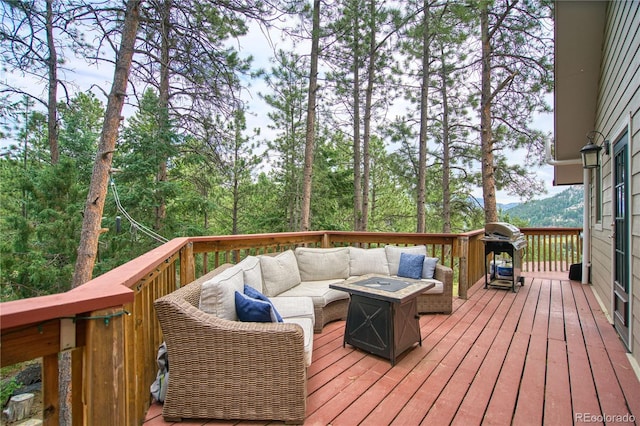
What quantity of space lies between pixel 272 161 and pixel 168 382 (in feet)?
32.8

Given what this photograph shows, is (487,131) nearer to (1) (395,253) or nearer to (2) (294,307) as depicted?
(1) (395,253)

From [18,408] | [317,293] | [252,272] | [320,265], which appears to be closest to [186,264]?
[252,272]

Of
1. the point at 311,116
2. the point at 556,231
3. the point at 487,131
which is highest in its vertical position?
the point at 311,116

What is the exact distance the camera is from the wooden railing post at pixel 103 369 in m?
0.95

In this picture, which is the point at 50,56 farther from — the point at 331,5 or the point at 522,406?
the point at 522,406

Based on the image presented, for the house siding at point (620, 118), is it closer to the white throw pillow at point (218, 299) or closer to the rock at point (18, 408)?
the white throw pillow at point (218, 299)

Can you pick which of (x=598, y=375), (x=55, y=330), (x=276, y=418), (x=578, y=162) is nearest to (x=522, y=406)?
(x=598, y=375)

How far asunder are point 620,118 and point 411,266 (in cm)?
270

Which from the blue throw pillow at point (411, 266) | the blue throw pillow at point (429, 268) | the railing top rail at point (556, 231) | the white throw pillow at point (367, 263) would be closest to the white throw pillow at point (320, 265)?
the white throw pillow at point (367, 263)

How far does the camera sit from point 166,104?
6648 mm

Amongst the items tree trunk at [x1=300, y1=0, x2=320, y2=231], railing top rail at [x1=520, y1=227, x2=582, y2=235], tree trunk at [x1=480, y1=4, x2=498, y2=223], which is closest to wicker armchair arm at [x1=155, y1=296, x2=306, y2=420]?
tree trunk at [x1=300, y1=0, x2=320, y2=231]

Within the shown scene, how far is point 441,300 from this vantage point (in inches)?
150

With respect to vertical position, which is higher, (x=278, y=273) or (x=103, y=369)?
(x=103, y=369)

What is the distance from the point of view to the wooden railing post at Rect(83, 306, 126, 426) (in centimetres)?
95
